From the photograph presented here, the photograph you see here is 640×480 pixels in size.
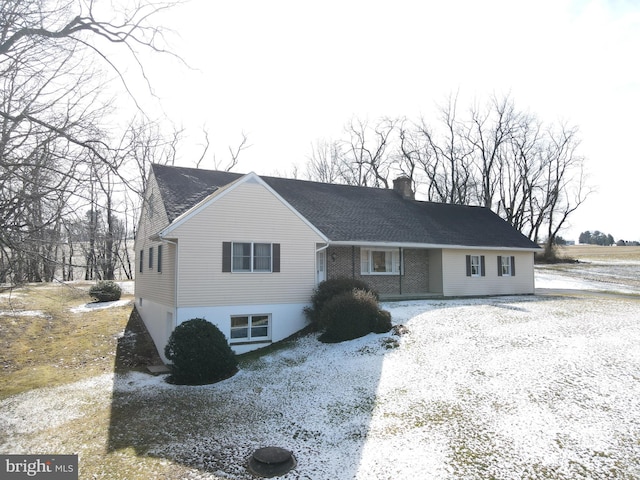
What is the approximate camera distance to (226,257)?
1456cm

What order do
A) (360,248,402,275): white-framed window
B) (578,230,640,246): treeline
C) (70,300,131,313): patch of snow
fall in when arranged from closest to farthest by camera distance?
(360,248,402,275): white-framed window
(70,300,131,313): patch of snow
(578,230,640,246): treeline

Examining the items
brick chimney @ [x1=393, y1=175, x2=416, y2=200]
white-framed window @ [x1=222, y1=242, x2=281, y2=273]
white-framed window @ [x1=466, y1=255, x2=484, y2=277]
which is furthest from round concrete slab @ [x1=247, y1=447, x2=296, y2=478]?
brick chimney @ [x1=393, y1=175, x2=416, y2=200]

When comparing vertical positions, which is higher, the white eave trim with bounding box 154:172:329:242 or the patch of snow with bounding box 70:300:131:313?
the white eave trim with bounding box 154:172:329:242

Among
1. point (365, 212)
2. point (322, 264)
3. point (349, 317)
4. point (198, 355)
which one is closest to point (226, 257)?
point (198, 355)

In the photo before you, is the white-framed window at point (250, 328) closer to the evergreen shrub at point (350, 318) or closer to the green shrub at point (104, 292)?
the evergreen shrub at point (350, 318)

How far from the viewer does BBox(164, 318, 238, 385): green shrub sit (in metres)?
11.5

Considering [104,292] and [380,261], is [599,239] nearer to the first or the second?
[380,261]

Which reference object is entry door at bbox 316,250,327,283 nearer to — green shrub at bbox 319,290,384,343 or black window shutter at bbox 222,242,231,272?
green shrub at bbox 319,290,384,343

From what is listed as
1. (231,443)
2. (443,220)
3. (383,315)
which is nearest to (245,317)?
(383,315)

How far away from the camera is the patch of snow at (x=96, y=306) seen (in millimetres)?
22312

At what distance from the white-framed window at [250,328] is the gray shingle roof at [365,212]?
4.38 m

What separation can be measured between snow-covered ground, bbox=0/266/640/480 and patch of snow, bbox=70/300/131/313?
38.2 ft

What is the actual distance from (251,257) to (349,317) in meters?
4.02

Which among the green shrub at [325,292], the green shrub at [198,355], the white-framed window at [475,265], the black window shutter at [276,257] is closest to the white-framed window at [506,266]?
the white-framed window at [475,265]
